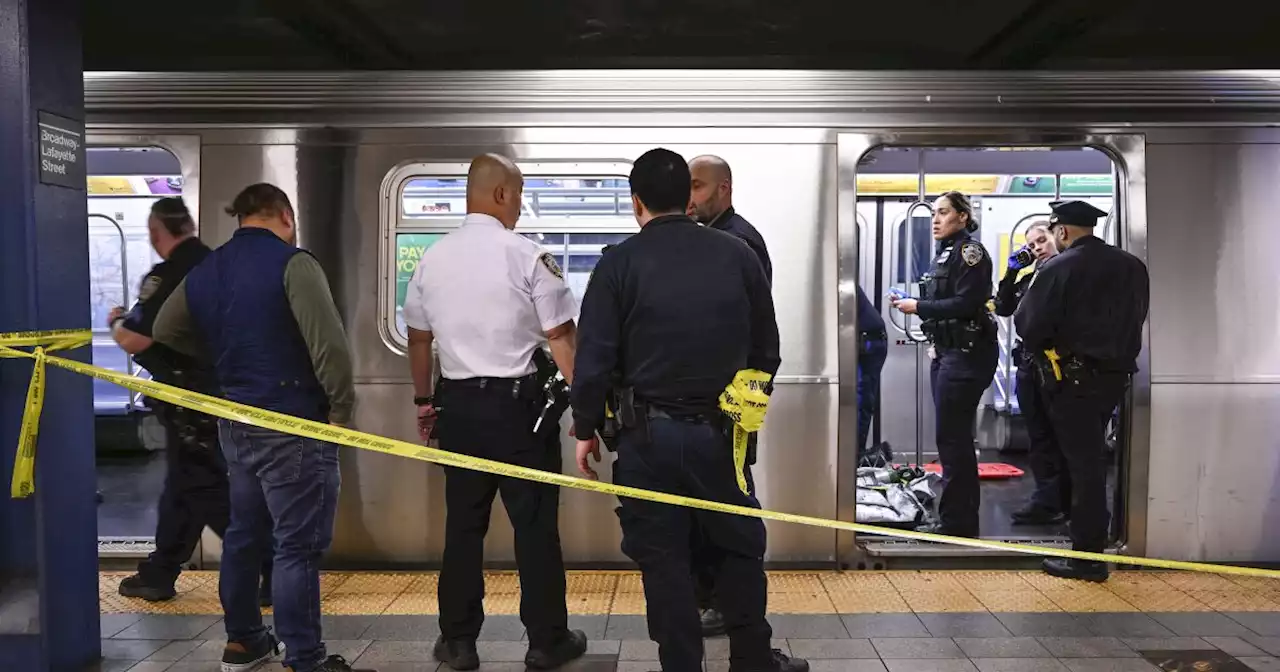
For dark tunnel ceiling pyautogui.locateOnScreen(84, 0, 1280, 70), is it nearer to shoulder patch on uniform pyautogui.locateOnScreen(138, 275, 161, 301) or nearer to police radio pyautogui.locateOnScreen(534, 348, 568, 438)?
shoulder patch on uniform pyautogui.locateOnScreen(138, 275, 161, 301)

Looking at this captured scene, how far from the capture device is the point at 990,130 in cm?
446

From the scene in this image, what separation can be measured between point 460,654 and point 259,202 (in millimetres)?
1818

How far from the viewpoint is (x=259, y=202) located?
327cm

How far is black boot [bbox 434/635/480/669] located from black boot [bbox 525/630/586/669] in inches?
7.9

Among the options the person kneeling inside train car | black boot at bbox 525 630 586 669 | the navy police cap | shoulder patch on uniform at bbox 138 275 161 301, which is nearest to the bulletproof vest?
the person kneeling inside train car

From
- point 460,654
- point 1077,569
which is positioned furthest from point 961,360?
point 460,654

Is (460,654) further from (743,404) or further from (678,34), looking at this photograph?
(678,34)

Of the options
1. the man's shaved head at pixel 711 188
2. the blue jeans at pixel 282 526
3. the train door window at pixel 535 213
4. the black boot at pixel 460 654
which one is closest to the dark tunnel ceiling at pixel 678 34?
the train door window at pixel 535 213

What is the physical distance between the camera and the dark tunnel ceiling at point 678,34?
446 cm

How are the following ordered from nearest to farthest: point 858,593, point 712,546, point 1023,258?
point 712,546
point 858,593
point 1023,258

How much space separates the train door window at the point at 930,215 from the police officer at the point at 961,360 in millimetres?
2368

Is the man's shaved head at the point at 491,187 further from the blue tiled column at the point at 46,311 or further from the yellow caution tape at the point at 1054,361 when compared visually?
the yellow caution tape at the point at 1054,361

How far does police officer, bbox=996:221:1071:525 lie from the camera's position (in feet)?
18.4

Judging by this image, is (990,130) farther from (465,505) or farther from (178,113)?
(178,113)
